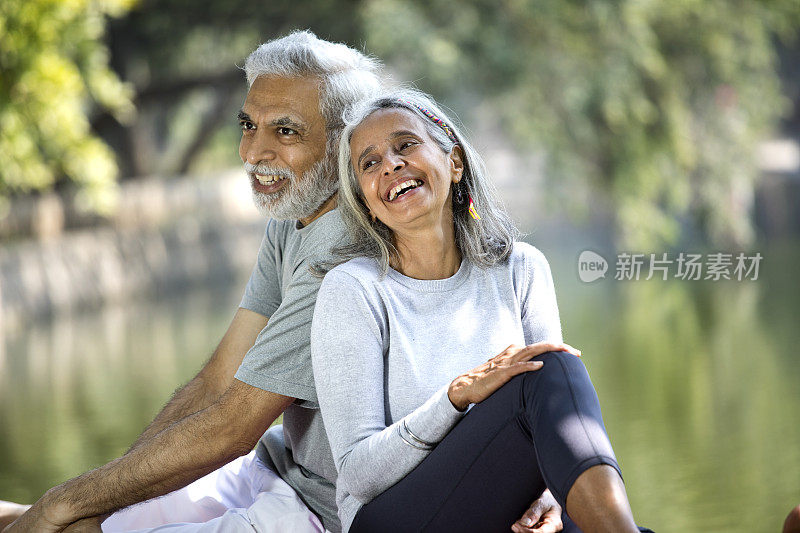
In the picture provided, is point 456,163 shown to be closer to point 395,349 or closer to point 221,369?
point 395,349

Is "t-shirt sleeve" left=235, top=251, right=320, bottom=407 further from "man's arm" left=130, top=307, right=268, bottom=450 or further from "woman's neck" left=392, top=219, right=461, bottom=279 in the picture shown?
"man's arm" left=130, top=307, right=268, bottom=450

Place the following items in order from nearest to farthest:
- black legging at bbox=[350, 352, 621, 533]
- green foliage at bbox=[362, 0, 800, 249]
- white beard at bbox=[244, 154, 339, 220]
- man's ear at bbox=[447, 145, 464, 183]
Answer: black legging at bbox=[350, 352, 621, 533] < man's ear at bbox=[447, 145, 464, 183] < white beard at bbox=[244, 154, 339, 220] < green foliage at bbox=[362, 0, 800, 249]

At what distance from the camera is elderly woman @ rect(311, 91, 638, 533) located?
1.67m

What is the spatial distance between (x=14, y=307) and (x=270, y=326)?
8.10m

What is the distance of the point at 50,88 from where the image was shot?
297 inches

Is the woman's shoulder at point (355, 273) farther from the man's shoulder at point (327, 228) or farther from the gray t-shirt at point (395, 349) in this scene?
the man's shoulder at point (327, 228)

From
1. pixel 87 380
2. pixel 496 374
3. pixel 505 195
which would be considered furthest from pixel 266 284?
pixel 87 380

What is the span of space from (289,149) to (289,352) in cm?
56

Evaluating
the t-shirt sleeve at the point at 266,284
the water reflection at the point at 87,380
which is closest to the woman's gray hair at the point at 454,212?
the t-shirt sleeve at the point at 266,284

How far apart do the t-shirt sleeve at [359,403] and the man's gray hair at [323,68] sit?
1.87ft

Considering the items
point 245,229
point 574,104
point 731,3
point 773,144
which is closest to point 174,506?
point 574,104

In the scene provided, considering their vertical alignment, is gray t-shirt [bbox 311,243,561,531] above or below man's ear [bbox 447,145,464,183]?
below

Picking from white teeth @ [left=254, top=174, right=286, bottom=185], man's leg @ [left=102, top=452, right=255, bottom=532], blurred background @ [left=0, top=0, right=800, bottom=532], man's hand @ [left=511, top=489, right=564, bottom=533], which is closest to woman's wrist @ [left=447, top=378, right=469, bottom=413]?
man's hand @ [left=511, top=489, right=564, bottom=533]

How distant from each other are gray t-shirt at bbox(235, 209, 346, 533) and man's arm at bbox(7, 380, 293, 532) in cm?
4
